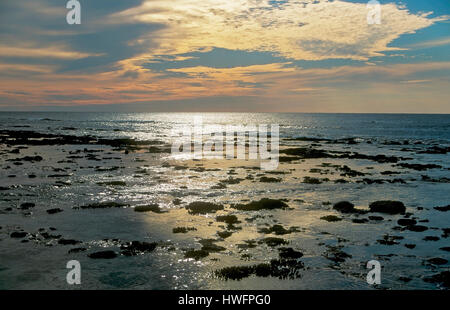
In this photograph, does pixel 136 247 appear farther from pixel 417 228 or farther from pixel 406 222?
pixel 406 222

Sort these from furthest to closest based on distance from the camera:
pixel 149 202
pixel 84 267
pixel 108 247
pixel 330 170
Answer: pixel 330 170 → pixel 149 202 → pixel 108 247 → pixel 84 267

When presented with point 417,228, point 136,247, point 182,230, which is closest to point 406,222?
point 417,228

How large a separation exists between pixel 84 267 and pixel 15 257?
12.8ft

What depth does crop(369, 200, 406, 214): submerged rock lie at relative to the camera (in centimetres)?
2631

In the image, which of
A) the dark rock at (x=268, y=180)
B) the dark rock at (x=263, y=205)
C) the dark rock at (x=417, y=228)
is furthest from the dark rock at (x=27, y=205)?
the dark rock at (x=417, y=228)

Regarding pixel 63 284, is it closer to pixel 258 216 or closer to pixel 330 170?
pixel 258 216

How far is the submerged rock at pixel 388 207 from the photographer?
86.3 feet

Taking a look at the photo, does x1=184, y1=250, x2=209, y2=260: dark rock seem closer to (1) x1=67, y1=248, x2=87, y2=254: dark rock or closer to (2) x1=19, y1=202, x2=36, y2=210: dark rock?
(1) x1=67, y1=248, x2=87, y2=254: dark rock

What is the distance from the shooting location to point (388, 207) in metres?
26.6

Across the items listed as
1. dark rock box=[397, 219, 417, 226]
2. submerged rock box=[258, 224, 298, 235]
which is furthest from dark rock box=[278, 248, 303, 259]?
dark rock box=[397, 219, 417, 226]

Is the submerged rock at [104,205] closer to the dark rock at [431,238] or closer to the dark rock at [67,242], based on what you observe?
the dark rock at [67,242]
